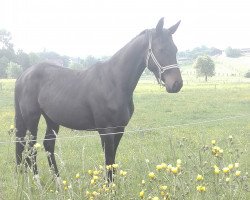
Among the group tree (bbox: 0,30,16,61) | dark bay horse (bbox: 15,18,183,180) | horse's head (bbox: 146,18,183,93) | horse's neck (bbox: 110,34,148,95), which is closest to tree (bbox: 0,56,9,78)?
tree (bbox: 0,30,16,61)

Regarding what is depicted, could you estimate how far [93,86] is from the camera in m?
5.29

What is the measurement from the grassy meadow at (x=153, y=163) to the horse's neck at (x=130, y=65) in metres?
0.83

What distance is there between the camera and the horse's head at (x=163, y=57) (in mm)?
4797

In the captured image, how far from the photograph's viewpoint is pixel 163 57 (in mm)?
→ 4922

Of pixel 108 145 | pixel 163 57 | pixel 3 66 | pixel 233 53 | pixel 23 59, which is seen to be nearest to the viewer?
pixel 163 57

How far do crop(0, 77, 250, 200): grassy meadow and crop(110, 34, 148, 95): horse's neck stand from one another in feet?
2.73

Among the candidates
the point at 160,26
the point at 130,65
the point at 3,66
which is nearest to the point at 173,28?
the point at 160,26

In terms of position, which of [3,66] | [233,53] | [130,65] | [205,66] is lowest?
[130,65]

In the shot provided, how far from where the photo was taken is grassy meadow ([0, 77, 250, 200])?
2998mm

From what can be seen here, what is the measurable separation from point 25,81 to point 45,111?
0.79 m

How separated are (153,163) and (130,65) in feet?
5.40

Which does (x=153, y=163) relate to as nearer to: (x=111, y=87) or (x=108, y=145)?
(x=108, y=145)

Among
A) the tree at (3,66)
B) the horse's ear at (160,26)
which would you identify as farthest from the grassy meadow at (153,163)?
the tree at (3,66)

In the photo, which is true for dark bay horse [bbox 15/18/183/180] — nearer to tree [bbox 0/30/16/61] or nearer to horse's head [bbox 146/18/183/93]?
horse's head [bbox 146/18/183/93]
